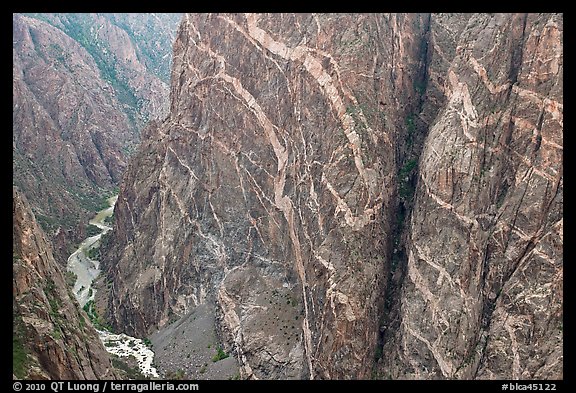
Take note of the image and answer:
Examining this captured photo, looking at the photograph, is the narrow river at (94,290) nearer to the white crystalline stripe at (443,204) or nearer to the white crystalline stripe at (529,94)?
the white crystalline stripe at (443,204)

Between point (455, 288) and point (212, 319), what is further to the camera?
point (212, 319)

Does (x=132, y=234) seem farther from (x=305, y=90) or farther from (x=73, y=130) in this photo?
(x=73, y=130)

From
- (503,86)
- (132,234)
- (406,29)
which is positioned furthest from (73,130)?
(503,86)

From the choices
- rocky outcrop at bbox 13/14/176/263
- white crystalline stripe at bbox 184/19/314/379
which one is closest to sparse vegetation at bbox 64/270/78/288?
rocky outcrop at bbox 13/14/176/263

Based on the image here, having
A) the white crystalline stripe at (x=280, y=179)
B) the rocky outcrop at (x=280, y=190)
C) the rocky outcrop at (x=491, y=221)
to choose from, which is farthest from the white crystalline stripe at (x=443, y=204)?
the white crystalline stripe at (x=280, y=179)

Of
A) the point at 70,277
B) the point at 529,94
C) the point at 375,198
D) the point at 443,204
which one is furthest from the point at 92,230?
the point at 529,94
